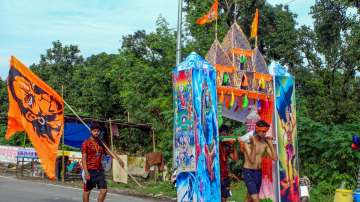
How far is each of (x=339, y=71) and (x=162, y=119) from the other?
883 cm

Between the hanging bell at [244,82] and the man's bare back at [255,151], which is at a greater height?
the hanging bell at [244,82]

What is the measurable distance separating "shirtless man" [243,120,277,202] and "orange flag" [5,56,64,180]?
4.81 metres

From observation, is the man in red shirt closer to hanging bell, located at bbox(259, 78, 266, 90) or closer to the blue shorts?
the blue shorts

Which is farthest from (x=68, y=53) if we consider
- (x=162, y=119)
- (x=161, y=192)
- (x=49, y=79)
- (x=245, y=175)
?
(x=245, y=175)

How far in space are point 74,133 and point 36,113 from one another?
33.0 ft

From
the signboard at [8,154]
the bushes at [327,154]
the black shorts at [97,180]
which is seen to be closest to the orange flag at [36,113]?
the black shorts at [97,180]

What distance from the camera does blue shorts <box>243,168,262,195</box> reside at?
840 cm

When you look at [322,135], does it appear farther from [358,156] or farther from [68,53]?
[68,53]

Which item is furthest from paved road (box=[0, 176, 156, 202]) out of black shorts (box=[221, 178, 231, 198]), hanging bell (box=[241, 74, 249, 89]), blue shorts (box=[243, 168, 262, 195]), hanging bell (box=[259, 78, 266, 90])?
blue shorts (box=[243, 168, 262, 195])

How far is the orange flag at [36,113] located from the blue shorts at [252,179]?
4.80 metres

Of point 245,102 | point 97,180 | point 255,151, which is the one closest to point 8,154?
point 245,102

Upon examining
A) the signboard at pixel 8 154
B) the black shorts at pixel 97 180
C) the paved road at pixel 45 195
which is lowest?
the paved road at pixel 45 195

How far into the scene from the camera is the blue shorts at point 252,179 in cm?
840

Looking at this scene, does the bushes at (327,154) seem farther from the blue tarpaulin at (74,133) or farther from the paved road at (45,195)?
the blue tarpaulin at (74,133)
